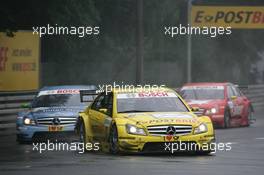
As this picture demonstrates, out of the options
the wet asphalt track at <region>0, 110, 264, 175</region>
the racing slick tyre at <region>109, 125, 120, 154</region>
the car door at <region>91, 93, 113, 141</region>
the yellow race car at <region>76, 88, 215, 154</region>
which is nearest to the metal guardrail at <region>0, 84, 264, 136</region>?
the wet asphalt track at <region>0, 110, 264, 175</region>

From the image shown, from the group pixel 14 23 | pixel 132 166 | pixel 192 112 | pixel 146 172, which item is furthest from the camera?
pixel 14 23

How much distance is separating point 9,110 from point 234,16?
63.0ft

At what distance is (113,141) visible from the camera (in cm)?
1794

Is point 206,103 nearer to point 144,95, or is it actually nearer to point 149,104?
point 144,95

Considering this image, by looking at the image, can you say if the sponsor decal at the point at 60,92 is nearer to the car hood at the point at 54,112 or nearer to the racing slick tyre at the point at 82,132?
the car hood at the point at 54,112

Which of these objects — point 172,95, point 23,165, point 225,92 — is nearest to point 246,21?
point 225,92

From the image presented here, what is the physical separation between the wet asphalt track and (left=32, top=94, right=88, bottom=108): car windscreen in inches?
137

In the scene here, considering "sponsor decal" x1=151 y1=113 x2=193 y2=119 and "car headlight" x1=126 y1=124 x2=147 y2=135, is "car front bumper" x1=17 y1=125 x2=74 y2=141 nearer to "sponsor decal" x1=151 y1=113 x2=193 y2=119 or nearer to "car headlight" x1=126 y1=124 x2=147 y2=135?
"sponsor decal" x1=151 y1=113 x2=193 y2=119

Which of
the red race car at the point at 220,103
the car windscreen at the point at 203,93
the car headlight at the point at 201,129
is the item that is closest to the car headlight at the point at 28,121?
the car headlight at the point at 201,129

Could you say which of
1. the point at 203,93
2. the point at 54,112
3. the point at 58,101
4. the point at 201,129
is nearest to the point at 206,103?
the point at 203,93

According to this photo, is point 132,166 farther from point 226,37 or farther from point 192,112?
point 226,37

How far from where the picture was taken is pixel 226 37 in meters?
52.1

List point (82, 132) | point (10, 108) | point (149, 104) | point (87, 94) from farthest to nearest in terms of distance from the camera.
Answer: point (10, 108), point (87, 94), point (82, 132), point (149, 104)

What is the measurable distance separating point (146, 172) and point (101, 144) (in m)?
4.91
